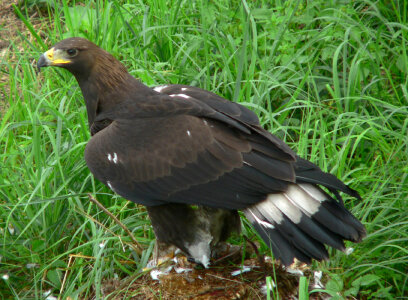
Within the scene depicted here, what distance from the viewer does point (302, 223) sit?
365 centimetres

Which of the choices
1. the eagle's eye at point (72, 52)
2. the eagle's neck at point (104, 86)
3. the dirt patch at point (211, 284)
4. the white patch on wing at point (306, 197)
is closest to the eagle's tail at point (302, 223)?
the white patch on wing at point (306, 197)

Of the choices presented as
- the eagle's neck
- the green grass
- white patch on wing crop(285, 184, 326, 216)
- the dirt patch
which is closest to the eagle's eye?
the eagle's neck

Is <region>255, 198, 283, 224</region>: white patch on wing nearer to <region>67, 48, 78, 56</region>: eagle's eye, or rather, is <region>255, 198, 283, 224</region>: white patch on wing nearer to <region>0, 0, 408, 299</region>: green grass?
<region>0, 0, 408, 299</region>: green grass

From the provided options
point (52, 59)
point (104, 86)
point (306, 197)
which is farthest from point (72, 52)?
point (306, 197)

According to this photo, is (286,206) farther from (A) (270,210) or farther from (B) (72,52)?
(B) (72,52)

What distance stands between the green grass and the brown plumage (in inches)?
13.6

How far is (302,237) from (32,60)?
310 cm

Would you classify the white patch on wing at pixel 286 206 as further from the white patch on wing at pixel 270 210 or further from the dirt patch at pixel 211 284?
the dirt patch at pixel 211 284

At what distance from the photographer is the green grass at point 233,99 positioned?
4117 mm

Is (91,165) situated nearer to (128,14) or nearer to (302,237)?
(302,237)

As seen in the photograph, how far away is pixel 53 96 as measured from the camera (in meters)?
5.15

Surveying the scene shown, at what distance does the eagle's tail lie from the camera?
3611 mm

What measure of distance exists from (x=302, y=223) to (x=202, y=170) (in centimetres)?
61

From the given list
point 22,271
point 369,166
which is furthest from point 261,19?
point 22,271
